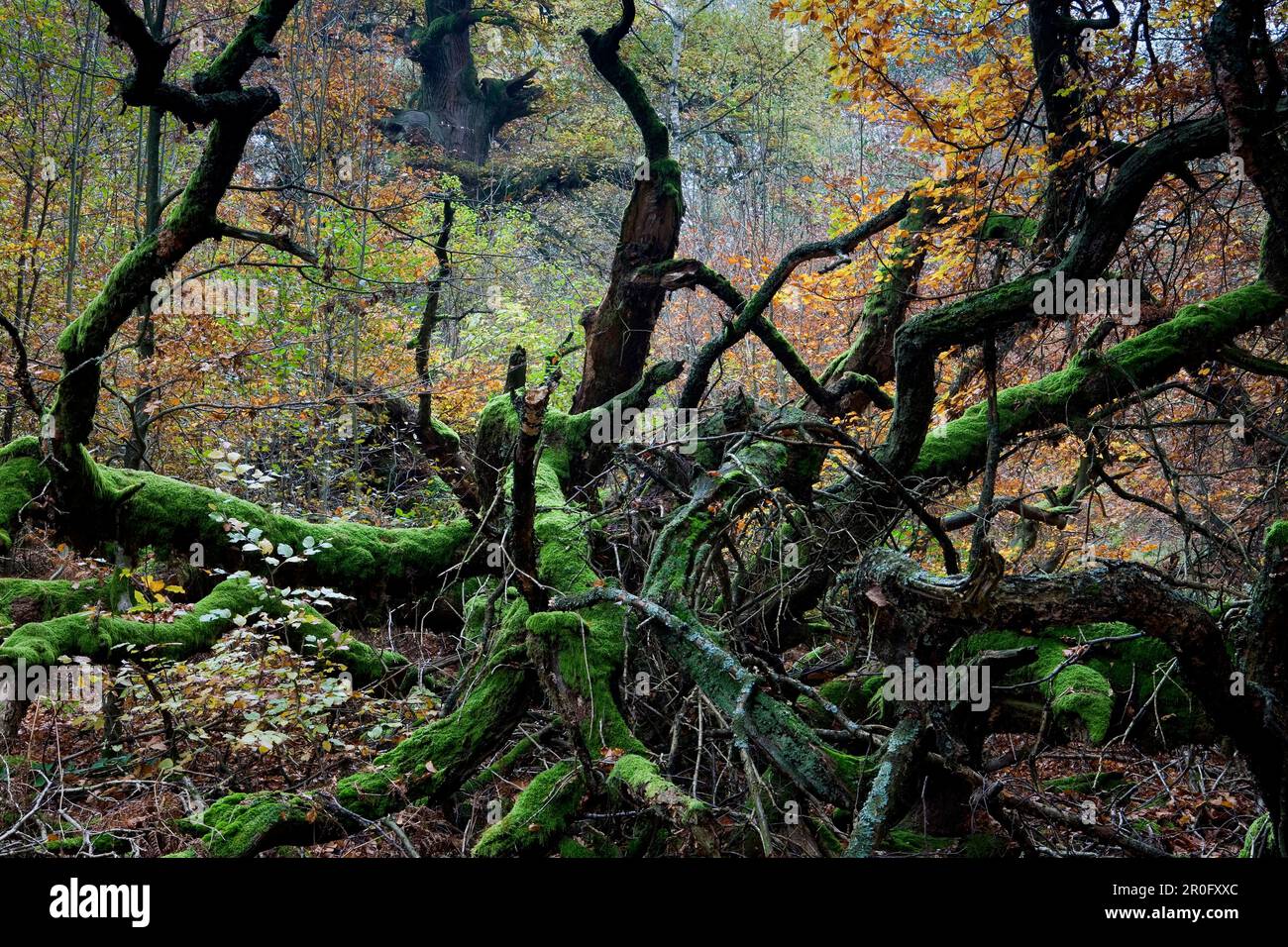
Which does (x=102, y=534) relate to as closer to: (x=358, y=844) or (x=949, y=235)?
(x=358, y=844)

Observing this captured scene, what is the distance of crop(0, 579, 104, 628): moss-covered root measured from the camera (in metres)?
5.86

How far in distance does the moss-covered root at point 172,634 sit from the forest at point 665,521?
29 mm

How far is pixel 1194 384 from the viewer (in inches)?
290

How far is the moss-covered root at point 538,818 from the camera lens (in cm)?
367

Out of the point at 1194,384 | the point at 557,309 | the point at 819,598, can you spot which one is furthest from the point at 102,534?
the point at 557,309

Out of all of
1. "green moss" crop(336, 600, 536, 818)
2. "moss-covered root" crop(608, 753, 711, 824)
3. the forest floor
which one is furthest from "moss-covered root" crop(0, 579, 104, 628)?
"moss-covered root" crop(608, 753, 711, 824)

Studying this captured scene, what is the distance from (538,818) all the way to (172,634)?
304 centimetres

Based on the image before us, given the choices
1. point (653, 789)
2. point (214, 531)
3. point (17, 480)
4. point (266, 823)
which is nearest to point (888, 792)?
point (653, 789)

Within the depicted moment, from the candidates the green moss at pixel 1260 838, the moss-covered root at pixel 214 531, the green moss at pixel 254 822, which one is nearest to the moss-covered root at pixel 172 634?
the moss-covered root at pixel 214 531

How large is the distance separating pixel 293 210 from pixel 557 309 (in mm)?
6912

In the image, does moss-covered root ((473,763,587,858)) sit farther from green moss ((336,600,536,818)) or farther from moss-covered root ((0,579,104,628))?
moss-covered root ((0,579,104,628))

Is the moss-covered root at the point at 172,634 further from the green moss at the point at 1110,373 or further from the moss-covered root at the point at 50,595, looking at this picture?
the green moss at the point at 1110,373

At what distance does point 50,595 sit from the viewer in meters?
5.95

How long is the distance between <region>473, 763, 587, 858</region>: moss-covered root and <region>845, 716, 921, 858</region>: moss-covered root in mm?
1257
